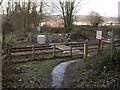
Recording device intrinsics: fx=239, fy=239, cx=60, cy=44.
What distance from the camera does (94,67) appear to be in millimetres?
10289

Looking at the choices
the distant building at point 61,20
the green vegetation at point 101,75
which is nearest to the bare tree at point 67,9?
the distant building at point 61,20

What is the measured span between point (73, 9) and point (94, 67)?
27016 millimetres

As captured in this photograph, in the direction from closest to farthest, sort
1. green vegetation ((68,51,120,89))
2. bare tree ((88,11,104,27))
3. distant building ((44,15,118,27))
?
green vegetation ((68,51,120,89)) < distant building ((44,15,118,27)) < bare tree ((88,11,104,27))

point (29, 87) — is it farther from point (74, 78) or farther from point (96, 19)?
point (96, 19)

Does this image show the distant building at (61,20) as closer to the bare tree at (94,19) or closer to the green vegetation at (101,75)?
the bare tree at (94,19)

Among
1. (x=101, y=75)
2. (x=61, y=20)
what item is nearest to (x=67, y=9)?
(x=61, y=20)

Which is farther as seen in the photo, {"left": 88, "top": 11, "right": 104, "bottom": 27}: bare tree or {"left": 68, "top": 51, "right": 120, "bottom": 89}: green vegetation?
{"left": 88, "top": 11, "right": 104, "bottom": 27}: bare tree

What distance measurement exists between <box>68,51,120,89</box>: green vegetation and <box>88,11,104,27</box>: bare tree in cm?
2751

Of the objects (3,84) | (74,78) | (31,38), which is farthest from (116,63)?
(31,38)

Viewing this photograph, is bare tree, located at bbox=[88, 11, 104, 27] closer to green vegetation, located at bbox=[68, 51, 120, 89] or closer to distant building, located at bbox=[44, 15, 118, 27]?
distant building, located at bbox=[44, 15, 118, 27]

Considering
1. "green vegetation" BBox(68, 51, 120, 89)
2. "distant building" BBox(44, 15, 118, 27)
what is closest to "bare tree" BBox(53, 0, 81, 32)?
"distant building" BBox(44, 15, 118, 27)

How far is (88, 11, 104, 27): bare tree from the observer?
37.8 metres

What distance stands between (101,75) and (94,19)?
30271 mm

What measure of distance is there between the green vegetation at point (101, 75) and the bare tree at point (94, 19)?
27.5 m
